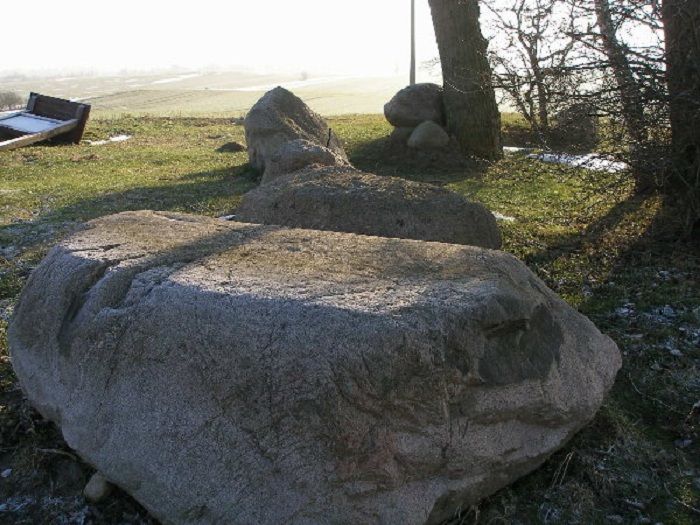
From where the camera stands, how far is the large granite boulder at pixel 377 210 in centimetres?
592

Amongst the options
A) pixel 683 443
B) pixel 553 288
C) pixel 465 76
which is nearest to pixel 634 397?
pixel 683 443

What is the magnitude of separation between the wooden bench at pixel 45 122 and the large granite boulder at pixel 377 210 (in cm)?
1048

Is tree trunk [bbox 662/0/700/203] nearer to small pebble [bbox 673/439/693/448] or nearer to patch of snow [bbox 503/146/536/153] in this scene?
small pebble [bbox 673/439/693/448]

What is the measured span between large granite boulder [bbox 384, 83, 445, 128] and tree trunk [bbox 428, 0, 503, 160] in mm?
423

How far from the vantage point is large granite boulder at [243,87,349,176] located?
10.9m

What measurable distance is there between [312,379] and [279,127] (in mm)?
8606

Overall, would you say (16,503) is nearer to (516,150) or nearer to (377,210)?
(377,210)

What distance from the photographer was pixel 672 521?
3256mm

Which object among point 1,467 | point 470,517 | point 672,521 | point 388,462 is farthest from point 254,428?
point 672,521

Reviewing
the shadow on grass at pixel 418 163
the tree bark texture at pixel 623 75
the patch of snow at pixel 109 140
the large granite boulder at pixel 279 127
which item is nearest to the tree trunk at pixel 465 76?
the shadow on grass at pixel 418 163

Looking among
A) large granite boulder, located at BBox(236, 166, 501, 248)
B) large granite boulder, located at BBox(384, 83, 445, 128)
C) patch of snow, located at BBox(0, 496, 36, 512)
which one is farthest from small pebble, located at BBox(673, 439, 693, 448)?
large granite boulder, located at BBox(384, 83, 445, 128)

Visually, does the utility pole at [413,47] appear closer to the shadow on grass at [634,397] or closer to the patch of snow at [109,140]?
the patch of snow at [109,140]

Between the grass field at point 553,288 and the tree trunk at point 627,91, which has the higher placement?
the tree trunk at point 627,91

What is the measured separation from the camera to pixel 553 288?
6.14 metres
